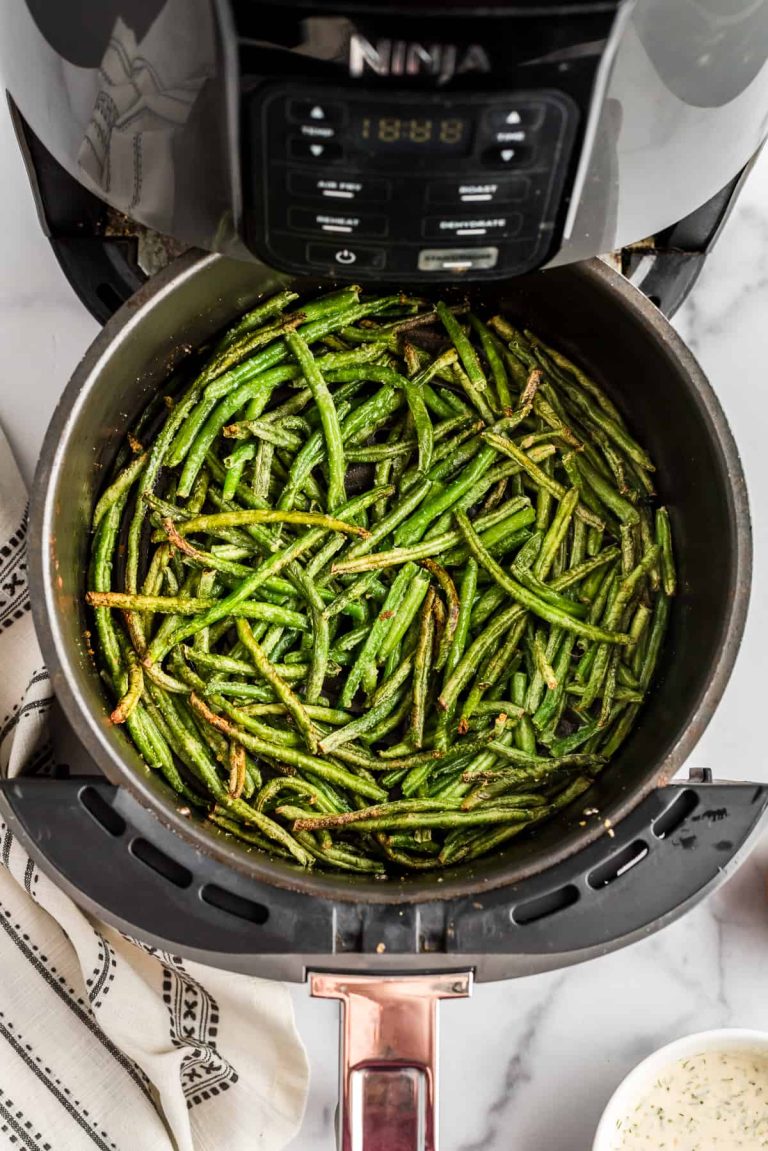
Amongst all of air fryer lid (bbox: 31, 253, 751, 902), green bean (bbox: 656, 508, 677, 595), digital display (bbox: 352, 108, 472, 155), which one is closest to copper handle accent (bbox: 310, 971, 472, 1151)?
air fryer lid (bbox: 31, 253, 751, 902)

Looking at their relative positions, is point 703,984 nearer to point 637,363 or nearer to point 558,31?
point 637,363

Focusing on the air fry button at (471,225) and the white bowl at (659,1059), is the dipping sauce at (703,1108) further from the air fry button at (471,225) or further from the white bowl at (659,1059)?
the air fry button at (471,225)

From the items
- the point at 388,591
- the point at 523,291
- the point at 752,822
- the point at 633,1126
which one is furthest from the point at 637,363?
the point at 633,1126

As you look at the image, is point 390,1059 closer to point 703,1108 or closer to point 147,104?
point 703,1108

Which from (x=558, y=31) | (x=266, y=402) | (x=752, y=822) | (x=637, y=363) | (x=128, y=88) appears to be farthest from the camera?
(x=266, y=402)

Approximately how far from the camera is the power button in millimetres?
1133

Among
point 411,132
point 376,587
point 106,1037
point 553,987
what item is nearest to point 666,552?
point 376,587

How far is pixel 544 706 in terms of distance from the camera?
1677 millimetres

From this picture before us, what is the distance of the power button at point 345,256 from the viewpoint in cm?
113

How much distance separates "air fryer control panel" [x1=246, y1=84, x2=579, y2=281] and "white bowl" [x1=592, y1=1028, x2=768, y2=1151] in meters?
1.22

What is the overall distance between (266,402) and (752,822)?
3.04 feet

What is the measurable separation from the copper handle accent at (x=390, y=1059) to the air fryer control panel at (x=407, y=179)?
0.85 metres

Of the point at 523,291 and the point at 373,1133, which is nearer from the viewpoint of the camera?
the point at 373,1133

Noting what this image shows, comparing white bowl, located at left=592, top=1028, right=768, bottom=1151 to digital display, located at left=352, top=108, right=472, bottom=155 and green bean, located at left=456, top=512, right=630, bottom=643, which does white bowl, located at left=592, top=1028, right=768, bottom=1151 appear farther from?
digital display, located at left=352, top=108, right=472, bottom=155
